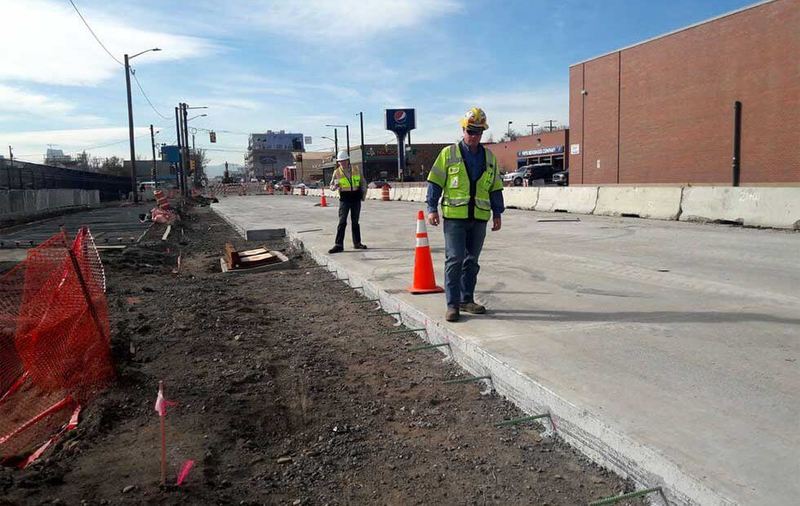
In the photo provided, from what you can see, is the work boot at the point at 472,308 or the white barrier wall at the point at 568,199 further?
the white barrier wall at the point at 568,199

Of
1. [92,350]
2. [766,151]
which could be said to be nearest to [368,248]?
[92,350]

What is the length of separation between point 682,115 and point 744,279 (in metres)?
27.4

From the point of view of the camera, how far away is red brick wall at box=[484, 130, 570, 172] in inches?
2384

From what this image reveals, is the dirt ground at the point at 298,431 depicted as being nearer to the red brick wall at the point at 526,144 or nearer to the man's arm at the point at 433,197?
the man's arm at the point at 433,197

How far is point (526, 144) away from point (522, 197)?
48.9 meters

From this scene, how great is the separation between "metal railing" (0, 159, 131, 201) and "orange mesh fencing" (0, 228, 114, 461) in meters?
27.1

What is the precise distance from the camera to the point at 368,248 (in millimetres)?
11336

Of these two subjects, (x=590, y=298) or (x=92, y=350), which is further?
(x=590, y=298)

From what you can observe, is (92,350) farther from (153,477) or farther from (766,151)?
(766,151)

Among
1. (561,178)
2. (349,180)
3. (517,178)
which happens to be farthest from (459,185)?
(517,178)

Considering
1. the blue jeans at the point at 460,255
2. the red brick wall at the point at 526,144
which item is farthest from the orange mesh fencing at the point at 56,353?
the red brick wall at the point at 526,144

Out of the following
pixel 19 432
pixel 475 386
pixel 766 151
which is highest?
pixel 766 151

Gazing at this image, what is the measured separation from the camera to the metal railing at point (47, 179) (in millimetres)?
29772

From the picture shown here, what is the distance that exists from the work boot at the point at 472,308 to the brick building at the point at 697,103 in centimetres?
2615
